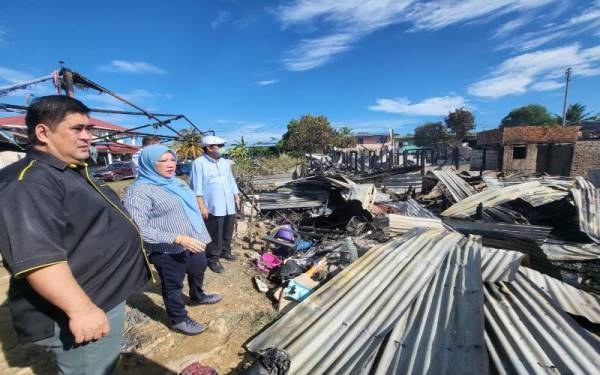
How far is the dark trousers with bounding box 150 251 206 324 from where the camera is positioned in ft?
7.59

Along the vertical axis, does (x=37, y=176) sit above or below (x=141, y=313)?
above

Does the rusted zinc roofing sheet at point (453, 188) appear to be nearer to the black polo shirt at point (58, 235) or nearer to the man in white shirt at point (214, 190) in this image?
the man in white shirt at point (214, 190)

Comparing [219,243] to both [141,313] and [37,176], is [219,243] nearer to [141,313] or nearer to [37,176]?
[141,313]

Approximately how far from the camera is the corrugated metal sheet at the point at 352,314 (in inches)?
65.8

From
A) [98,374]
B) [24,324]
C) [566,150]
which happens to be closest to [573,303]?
[98,374]

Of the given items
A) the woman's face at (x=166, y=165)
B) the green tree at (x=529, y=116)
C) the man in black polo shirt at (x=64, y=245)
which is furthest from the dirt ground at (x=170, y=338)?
the green tree at (x=529, y=116)

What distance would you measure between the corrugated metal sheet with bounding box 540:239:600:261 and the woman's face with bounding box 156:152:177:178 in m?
4.89

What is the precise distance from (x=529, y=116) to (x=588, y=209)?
57.8 meters

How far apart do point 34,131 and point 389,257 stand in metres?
2.76

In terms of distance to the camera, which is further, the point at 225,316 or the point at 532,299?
the point at 225,316

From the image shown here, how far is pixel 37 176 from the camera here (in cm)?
106

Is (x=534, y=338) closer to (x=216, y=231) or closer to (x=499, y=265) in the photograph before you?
(x=499, y=265)

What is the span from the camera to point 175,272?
7.79 feet

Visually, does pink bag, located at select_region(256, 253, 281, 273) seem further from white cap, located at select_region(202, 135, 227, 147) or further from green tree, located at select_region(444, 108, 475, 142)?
green tree, located at select_region(444, 108, 475, 142)
